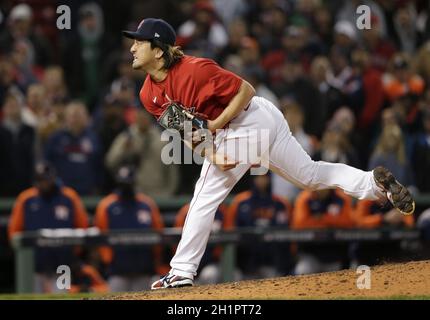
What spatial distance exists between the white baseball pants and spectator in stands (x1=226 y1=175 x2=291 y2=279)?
3.32 m

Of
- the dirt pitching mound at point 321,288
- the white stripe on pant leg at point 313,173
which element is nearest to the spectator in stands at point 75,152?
the dirt pitching mound at point 321,288

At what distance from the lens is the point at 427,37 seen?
49.0 feet

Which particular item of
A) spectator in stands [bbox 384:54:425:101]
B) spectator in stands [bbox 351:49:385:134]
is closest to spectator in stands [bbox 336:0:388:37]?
spectator in stands [bbox 384:54:425:101]

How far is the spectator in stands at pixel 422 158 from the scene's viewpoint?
12.9 metres

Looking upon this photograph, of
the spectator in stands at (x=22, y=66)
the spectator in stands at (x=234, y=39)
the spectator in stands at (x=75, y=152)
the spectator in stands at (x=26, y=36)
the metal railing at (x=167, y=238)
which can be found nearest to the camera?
the metal railing at (x=167, y=238)

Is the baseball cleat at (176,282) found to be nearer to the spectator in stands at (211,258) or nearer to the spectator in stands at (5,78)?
the spectator in stands at (211,258)

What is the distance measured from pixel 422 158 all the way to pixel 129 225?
3.55 metres

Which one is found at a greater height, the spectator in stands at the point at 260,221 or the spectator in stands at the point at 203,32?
the spectator in stands at the point at 203,32

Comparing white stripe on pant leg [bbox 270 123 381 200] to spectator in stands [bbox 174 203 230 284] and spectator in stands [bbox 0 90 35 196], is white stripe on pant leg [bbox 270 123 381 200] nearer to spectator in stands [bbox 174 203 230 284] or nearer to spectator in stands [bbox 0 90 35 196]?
spectator in stands [bbox 174 203 230 284]

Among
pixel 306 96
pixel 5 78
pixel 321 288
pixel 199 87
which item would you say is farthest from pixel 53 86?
pixel 321 288

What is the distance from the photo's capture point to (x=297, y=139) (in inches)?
496

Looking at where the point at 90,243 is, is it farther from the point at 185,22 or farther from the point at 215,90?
the point at 185,22

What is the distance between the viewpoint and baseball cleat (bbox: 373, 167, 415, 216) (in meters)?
8.06

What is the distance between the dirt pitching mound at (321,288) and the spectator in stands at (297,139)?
4.05 meters
